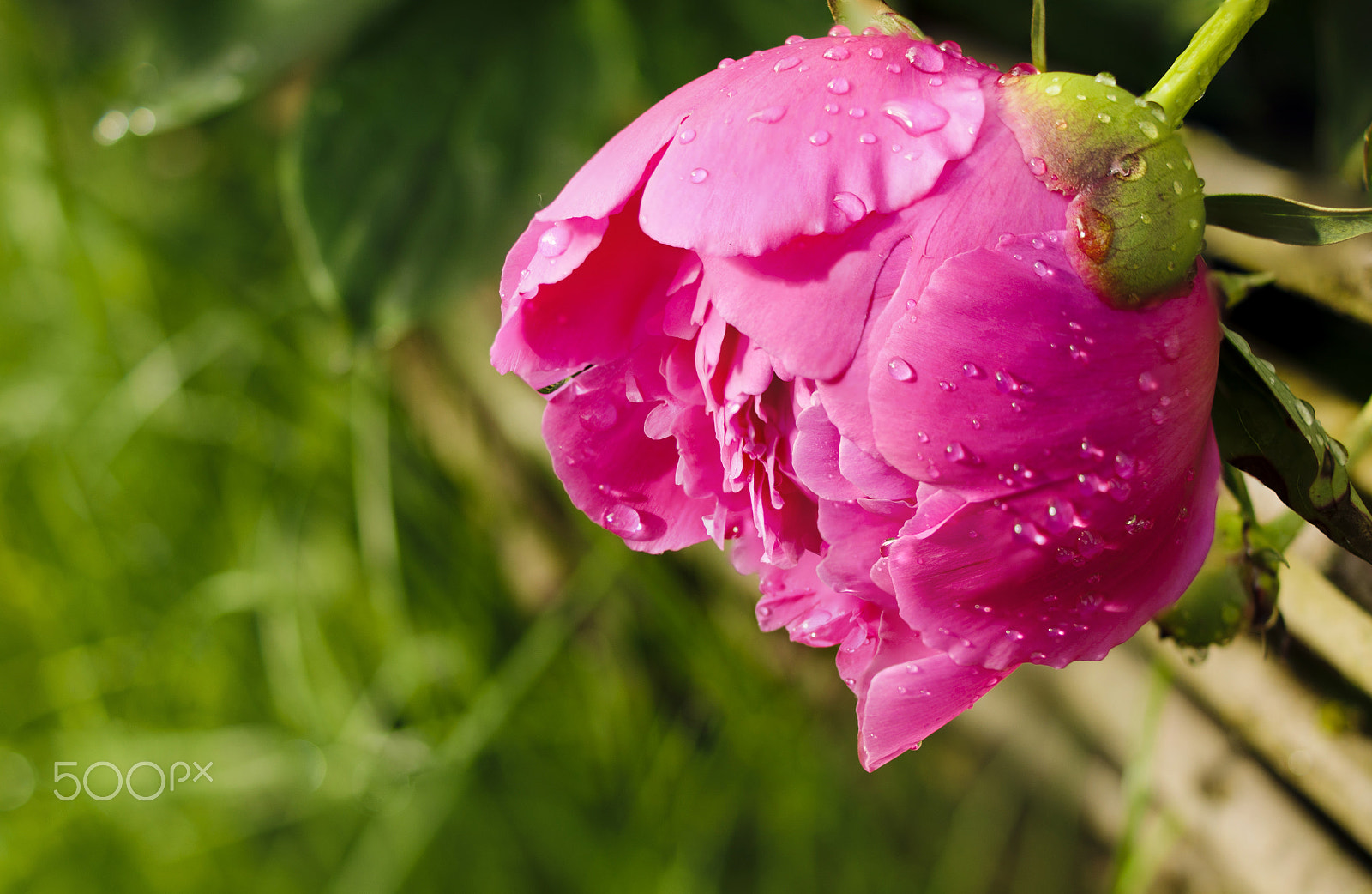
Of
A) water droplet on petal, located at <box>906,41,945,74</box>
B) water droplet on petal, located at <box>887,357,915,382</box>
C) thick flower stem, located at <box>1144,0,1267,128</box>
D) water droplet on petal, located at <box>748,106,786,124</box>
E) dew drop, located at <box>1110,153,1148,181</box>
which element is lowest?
water droplet on petal, located at <box>887,357,915,382</box>

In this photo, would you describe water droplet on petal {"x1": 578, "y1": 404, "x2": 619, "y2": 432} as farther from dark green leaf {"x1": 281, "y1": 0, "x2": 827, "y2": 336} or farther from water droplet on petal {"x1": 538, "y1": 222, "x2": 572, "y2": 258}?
dark green leaf {"x1": 281, "y1": 0, "x2": 827, "y2": 336}

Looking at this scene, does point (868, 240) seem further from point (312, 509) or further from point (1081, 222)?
point (312, 509)

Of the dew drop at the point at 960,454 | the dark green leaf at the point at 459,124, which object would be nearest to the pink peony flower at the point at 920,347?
the dew drop at the point at 960,454

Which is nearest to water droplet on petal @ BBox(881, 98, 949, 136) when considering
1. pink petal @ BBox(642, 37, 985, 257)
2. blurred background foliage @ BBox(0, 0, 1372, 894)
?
pink petal @ BBox(642, 37, 985, 257)

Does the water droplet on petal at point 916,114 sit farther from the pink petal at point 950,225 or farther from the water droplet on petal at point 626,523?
the water droplet on petal at point 626,523

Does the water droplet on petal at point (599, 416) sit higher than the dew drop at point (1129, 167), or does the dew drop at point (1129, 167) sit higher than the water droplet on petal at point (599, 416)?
the dew drop at point (1129, 167)

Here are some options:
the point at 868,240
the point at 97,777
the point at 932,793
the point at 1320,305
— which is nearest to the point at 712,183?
the point at 868,240

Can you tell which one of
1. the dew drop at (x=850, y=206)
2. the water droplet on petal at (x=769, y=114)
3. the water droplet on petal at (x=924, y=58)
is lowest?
the dew drop at (x=850, y=206)
